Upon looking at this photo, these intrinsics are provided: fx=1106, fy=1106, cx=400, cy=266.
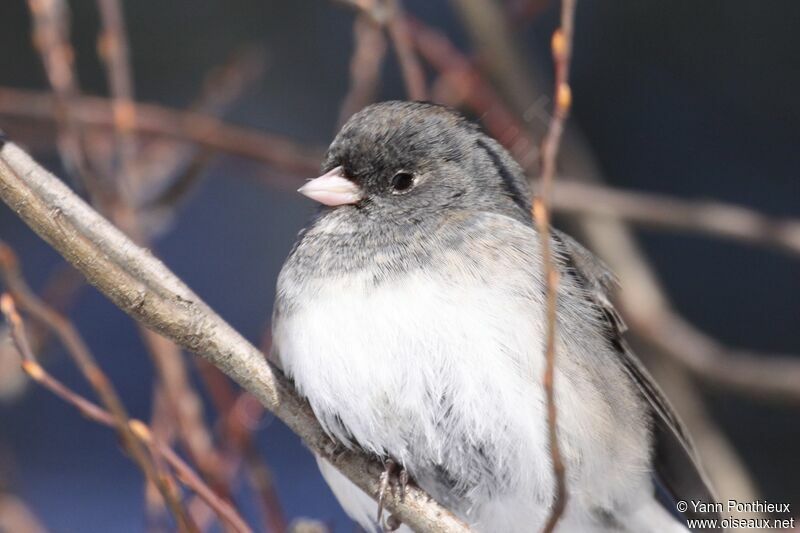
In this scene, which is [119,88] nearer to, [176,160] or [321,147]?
[176,160]

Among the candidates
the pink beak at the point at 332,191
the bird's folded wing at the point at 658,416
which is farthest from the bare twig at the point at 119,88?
the bird's folded wing at the point at 658,416

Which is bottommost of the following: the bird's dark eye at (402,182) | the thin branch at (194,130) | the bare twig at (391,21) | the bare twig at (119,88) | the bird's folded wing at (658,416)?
the bird's folded wing at (658,416)

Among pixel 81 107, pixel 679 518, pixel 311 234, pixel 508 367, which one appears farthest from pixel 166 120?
pixel 679 518

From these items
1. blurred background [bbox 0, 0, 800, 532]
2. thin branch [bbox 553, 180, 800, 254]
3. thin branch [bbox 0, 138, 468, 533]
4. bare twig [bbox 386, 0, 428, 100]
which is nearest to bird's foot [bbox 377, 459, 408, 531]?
thin branch [bbox 0, 138, 468, 533]

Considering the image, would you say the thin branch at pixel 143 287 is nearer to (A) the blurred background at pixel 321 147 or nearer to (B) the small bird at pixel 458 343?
(B) the small bird at pixel 458 343

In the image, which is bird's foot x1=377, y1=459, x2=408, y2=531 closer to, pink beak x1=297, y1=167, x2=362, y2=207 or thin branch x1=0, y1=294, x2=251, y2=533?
thin branch x1=0, y1=294, x2=251, y2=533

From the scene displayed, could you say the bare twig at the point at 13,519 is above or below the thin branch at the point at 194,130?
below
